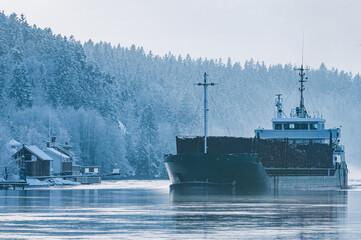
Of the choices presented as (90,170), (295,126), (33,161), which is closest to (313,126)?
(295,126)

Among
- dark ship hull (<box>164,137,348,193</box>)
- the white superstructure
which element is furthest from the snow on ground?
the white superstructure

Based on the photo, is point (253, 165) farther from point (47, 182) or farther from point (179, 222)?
point (47, 182)

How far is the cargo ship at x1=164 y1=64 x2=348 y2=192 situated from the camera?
83125 mm

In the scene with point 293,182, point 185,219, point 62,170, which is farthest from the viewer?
point 62,170

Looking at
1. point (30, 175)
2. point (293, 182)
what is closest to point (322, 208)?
point (293, 182)

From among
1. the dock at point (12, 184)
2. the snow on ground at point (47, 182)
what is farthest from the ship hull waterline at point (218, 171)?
the snow on ground at point (47, 182)

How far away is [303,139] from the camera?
102062 millimetres

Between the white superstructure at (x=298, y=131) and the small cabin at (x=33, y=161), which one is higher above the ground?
the white superstructure at (x=298, y=131)

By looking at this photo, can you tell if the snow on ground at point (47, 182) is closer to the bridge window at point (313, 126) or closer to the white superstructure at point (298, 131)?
the white superstructure at point (298, 131)

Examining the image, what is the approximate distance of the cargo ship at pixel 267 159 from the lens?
273ft

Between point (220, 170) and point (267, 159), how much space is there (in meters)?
14.3

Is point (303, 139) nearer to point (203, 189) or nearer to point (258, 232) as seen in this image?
point (203, 189)

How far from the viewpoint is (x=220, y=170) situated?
8269cm

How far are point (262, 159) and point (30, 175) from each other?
169 ft
